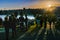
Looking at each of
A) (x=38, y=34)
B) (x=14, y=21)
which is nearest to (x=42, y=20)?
(x=38, y=34)

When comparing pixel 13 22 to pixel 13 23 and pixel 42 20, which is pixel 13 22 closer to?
pixel 13 23

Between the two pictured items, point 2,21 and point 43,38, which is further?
point 43,38

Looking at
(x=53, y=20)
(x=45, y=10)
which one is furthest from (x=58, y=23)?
(x=45, y=10)

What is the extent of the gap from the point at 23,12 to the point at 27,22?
0.81 meters

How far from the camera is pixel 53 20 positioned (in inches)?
394

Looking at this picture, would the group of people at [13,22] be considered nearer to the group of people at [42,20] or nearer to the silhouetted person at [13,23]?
the silhouetted person at [13,23]

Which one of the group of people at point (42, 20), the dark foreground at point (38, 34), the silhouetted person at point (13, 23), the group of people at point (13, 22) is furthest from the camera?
the group of people at point (42, 20)

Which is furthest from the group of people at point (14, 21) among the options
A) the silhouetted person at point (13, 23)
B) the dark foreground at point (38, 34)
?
the dark foreground at point (38, 34)

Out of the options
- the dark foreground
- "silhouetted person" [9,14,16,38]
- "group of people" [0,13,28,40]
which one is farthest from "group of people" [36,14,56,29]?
"silhouetted person" [9,14,16,38]

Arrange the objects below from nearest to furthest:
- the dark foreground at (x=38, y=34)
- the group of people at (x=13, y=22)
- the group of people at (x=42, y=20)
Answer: the group of people at (x=13, y=22), the dark foreground at (x=38, y=34), the group of people at (x=42, y=20)

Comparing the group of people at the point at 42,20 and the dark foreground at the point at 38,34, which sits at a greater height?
the group of people at the point at 42,20

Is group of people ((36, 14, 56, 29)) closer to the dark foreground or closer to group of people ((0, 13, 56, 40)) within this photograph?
group of people ((0, 13, 56, 40))

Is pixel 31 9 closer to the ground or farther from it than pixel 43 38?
farther from it

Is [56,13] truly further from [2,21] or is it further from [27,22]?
[2,21]
